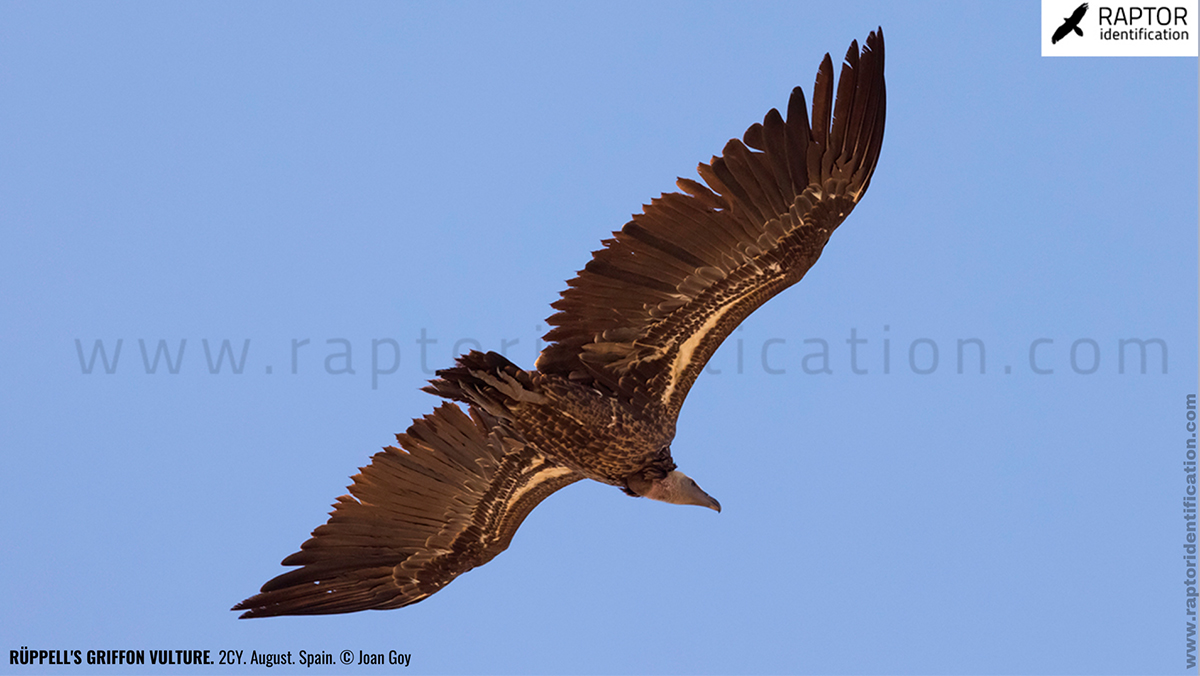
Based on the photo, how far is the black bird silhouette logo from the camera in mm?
18688

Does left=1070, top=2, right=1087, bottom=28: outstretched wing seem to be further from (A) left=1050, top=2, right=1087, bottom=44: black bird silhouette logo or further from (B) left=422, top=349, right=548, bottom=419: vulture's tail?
(B) left=422, top=349, right=548, bottom=419: vulture's tail

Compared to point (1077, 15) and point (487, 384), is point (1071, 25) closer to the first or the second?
point (1077, 15)

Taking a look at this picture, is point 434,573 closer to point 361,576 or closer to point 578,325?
point 361,576

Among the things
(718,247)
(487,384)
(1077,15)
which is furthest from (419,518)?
(1077,15)

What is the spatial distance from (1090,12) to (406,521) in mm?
11472

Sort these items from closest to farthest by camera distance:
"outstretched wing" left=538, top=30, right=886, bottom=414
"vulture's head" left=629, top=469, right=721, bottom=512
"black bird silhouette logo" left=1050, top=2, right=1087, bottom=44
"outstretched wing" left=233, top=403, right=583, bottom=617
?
"outstretched wing" left=538, top=30, right=886, bottom=414 < "vulture's head" left=629, top=469, right=721, bottom=512 < "outstretched wing" left=233, top=403, right=583, bottom=617 < "black bird silhouette logo" left=1050, top=2, right=1087, bottom=44

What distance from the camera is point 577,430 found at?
14.0 meters

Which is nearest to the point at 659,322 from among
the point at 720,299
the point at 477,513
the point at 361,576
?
the point at 720,299

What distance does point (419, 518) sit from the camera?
15.5 m

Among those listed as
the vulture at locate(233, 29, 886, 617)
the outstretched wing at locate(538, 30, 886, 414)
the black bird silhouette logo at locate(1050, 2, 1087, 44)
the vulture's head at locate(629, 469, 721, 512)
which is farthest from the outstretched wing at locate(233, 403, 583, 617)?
the black bird silhouette logo at locate(1050, 2, 1087, 44)

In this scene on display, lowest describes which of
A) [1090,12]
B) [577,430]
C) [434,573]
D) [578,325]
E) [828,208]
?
[434,573]

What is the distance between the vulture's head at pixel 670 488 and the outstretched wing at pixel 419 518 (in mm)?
1036

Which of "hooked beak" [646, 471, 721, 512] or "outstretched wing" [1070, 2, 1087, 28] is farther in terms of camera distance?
"outstretched wing" [1070, 2, 1087, 28]

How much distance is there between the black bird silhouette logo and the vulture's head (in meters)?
8.63
